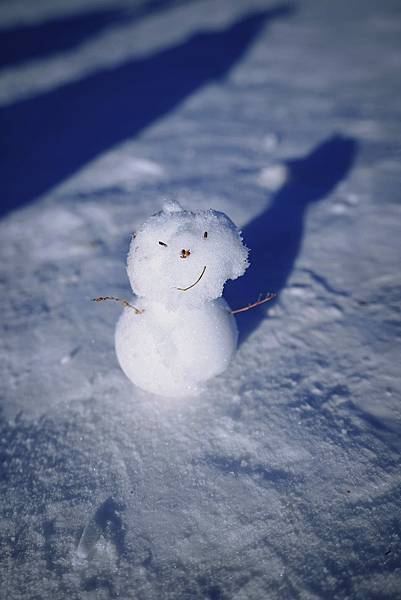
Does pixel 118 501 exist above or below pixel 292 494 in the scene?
below

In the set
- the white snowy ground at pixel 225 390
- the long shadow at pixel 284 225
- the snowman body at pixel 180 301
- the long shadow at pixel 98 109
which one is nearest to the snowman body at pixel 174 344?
the snowman body at pixel 180 301

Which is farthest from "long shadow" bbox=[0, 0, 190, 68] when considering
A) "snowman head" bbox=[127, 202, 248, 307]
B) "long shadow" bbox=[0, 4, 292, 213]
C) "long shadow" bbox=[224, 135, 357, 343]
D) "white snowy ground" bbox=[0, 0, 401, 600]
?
"snowman head" bbox=[127, 202, 248, 307]

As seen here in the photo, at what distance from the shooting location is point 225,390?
68.8 inches

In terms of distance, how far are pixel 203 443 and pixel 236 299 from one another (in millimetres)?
917

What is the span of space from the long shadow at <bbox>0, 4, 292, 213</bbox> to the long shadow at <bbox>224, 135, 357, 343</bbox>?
2002mm

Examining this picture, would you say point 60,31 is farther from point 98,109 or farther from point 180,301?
point 180,301

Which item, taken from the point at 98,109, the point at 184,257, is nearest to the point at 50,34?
the point at 98,109

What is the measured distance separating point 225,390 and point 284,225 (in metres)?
1.47

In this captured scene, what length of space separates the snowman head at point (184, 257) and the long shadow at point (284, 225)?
72 cm

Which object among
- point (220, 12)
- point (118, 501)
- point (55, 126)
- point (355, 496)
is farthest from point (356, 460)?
point (220, 12)

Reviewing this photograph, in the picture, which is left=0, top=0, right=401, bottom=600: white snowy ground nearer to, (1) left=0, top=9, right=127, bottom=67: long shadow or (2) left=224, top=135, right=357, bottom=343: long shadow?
(2) left=224, top=135, right=357, bottom=343: long shadow

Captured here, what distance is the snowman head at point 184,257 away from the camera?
4.12ft

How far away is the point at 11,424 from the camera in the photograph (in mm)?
1753

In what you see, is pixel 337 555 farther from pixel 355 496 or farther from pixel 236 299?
pixel 236 299
